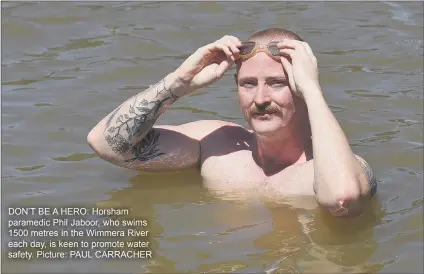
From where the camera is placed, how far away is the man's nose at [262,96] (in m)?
6.13

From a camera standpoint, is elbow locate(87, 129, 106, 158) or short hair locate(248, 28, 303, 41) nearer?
short hair locate(248, 28, 303, 41)

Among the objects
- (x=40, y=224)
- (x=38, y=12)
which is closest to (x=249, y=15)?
(x=38, y=12)

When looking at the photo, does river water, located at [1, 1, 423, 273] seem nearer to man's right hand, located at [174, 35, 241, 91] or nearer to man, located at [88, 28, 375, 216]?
man, located at [88, 28, 375, 216]

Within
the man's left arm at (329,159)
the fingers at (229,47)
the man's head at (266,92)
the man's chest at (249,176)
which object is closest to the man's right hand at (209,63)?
the fingers at (229,47)

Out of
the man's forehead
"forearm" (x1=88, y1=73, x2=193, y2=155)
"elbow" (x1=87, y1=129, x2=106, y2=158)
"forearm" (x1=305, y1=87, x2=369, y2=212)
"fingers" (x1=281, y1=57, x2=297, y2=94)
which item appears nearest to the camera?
"forearm" (x1=305, y1=87, x2=369, y2=212)

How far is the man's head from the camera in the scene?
20.2ft

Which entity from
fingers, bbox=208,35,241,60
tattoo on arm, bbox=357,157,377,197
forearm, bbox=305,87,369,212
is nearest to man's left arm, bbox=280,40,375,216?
forearm, bbox=305,87,369,212

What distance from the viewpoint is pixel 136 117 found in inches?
262

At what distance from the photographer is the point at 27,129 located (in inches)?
316

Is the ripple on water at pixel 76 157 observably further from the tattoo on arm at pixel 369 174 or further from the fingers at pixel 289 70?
the tattoo on arm at pixel 369 174

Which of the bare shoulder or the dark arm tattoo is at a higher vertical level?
the dark arm tattoo

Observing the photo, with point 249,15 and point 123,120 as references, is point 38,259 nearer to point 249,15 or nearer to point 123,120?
point 123,120

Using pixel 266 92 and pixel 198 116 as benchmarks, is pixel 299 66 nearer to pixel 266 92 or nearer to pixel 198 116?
pixel 266 92

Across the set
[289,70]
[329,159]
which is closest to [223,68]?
[289,70]
